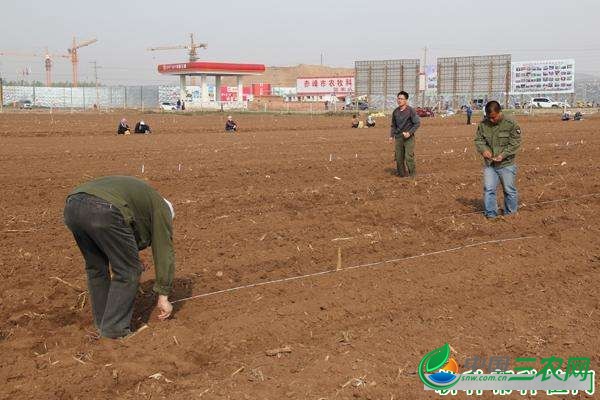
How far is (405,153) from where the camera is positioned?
12617 mm

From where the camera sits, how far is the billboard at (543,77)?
69.5m

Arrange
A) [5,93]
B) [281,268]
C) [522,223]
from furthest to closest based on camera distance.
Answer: [5,93]
[522,223]
[281,268]

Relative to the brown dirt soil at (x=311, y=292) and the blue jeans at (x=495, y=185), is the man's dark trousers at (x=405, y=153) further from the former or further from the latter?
the blue jeans at (x=495, y=185)

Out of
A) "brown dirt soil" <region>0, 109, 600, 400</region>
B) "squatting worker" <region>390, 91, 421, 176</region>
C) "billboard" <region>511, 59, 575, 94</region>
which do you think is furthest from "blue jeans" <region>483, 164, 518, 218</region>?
"billboard" <region>511, 59, 575, 94</region>

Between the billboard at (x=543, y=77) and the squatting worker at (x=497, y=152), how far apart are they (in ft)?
214

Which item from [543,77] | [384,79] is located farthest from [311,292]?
[543,77]

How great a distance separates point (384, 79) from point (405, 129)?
60.2 m

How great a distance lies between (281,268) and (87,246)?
8.34 feet

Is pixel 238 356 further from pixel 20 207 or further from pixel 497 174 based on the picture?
pixel 20 207

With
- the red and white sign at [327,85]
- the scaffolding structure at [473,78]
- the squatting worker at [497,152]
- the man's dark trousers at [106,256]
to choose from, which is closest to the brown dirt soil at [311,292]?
the man's dark trousers at [106,256]

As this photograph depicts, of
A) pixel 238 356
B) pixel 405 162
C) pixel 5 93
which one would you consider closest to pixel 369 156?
pixel 405 162

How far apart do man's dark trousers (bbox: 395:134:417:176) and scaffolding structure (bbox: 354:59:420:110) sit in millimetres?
56833

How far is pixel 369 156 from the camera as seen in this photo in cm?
1769

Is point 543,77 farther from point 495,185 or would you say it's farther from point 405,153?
point 495,185
